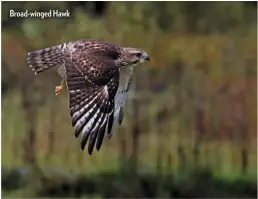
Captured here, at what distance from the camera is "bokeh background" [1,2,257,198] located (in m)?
4.56

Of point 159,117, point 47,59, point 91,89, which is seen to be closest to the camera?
point 91,89

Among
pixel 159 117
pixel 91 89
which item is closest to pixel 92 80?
pixel 91 89

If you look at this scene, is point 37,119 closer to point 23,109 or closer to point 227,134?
point 23,109

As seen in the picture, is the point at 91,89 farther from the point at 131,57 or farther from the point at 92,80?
the point at 131,57

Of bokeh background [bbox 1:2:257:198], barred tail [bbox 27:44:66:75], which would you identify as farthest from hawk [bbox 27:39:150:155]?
bokeh background [bbox 1:2:257:198]

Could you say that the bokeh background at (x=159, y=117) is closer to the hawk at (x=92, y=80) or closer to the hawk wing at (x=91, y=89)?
the hawk at (x=92, y=80)

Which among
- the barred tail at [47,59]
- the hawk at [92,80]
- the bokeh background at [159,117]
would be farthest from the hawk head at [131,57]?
the bokeh background at [159,117]

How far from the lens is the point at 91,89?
9.32 feet

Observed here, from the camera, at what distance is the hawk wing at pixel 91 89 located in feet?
9.06

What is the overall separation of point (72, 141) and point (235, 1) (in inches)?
53.0

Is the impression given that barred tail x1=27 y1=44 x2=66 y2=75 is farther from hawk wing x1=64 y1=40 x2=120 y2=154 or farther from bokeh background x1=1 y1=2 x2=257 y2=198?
bokeh background x1=1 y1=2 x2=257 y2=198

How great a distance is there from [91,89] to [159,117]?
2.01m

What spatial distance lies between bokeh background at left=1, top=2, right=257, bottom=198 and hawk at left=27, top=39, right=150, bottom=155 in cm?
139

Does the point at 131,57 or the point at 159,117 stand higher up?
the point at 131,57
